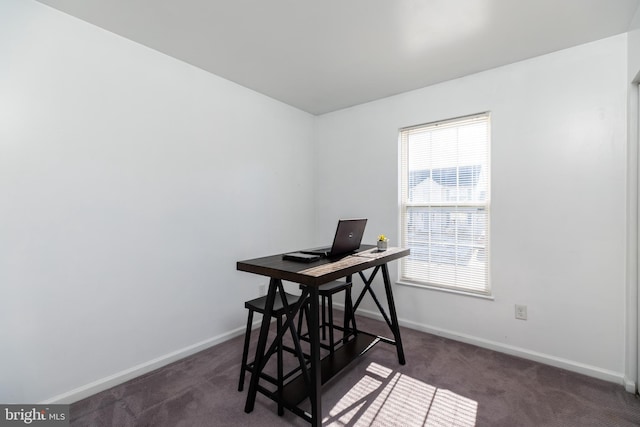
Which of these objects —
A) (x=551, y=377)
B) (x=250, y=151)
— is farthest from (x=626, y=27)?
(x=250, y=151)

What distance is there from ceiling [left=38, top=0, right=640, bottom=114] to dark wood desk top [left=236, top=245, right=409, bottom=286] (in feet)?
5.34

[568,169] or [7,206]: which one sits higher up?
[568,169]

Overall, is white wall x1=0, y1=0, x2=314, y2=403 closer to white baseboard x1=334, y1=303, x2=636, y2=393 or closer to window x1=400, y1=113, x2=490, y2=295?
window x1=400, y1=113, x2=490, y2=295

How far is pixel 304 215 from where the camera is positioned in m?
3.84

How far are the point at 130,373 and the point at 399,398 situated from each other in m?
1.97

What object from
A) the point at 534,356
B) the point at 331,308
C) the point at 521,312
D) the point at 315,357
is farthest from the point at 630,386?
the point at 315,357

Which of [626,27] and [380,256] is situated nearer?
[626,27]

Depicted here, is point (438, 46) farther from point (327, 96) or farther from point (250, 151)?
point (250, 151)

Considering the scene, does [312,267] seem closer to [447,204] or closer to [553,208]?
[447,204]

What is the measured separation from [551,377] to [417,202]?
5.92ft

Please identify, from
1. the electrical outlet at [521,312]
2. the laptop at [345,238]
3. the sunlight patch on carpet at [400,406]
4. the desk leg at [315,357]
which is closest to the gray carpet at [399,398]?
the sunlight patch on carpet at [400,406]

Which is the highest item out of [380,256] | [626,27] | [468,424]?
[626,27]

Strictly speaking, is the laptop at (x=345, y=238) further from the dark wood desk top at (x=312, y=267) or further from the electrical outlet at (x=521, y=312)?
the electrical outlet at (x=521, y=312)

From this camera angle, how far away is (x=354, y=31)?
2.09 metres
